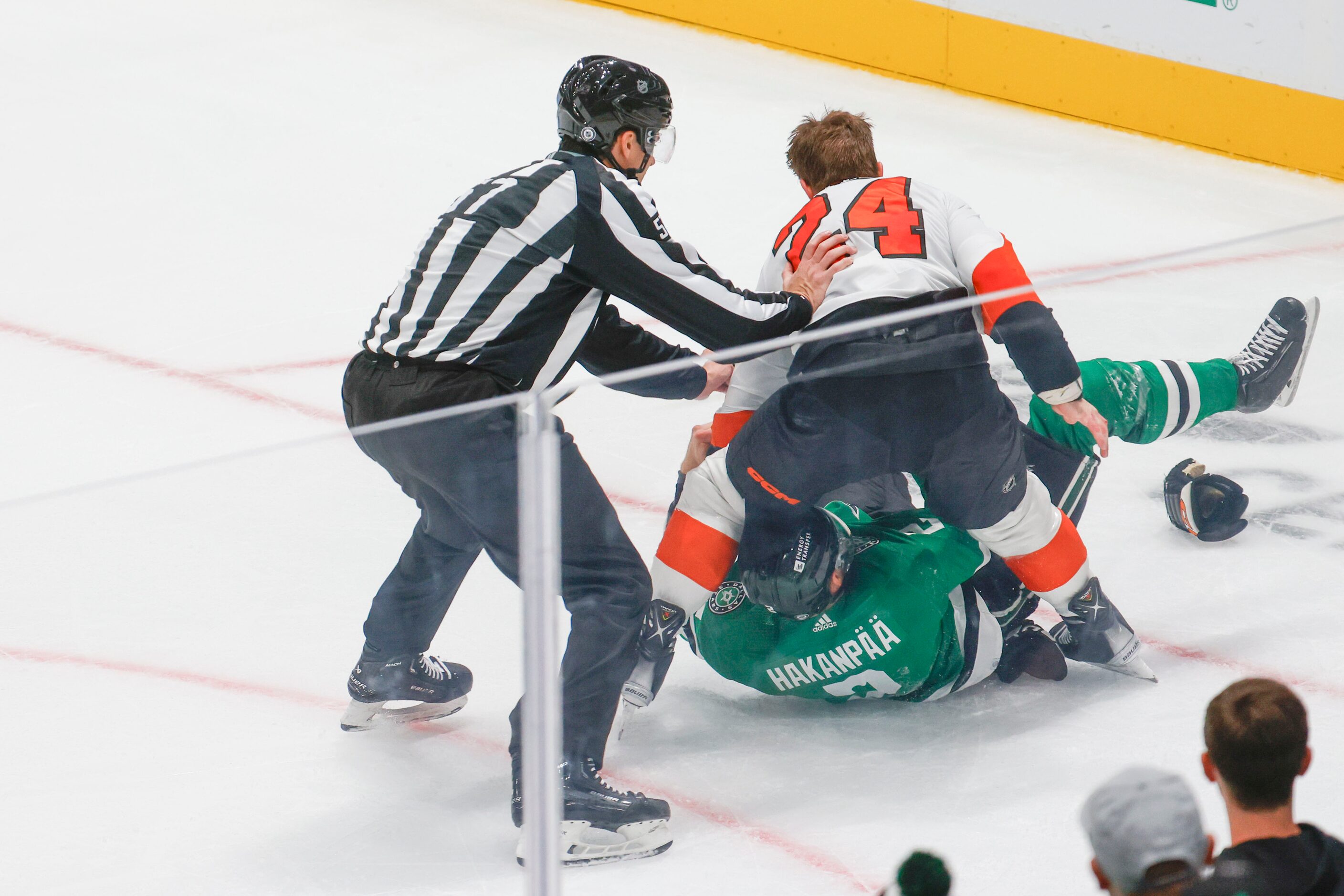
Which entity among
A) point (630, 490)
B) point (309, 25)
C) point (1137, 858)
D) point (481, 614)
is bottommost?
point (1137, 858)

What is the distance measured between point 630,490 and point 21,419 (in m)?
2.59

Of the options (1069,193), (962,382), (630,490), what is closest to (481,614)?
(630,490)

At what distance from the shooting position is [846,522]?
2.29m

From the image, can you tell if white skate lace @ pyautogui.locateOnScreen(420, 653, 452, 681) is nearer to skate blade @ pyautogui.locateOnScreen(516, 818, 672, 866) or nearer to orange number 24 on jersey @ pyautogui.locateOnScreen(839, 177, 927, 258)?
skate blade @ pyautogui.locateOnScreen(516, 818, 672, 866)

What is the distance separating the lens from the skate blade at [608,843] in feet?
5.91

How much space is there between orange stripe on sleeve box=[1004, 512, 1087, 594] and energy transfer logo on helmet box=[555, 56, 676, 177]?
30.5 inches

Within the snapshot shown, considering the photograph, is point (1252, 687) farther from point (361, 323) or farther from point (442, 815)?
point (361, 323)

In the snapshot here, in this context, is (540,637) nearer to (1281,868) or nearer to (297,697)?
(297,697)

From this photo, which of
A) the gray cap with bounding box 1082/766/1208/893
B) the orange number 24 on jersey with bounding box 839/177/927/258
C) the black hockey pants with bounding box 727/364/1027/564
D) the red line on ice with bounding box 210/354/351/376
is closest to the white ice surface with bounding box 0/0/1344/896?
the black hockey pants with bounding box 727/364/1027/564

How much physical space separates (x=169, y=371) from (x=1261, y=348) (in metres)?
2.91

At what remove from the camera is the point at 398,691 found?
1807 mm

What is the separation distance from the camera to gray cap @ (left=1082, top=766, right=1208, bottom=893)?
1.30 m

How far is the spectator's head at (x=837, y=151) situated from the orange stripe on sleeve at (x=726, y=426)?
34.4 inches

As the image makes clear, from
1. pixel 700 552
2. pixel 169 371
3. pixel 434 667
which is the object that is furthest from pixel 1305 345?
pixel 169 371
